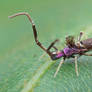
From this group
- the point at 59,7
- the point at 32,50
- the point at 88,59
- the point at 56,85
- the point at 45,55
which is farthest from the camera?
the point at 59,7

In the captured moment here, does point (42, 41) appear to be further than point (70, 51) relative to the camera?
Yes

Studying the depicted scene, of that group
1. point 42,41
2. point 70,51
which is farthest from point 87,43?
point 42,41

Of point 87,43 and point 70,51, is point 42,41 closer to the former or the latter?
point 70,51

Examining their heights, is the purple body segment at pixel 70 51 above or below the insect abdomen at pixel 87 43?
below

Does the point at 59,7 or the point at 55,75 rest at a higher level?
the point at 59,7

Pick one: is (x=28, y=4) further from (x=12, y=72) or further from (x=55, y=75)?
(x=55, y=75)

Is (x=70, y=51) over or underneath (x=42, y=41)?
underneath

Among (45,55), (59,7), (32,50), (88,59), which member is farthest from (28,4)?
(88,59)

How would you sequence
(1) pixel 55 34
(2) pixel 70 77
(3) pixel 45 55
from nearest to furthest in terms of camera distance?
(2) pixel 70 77 → (3) pixel 45 55 → (1) pixel 55 34

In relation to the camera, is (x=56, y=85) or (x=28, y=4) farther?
(x=28, y=4)
